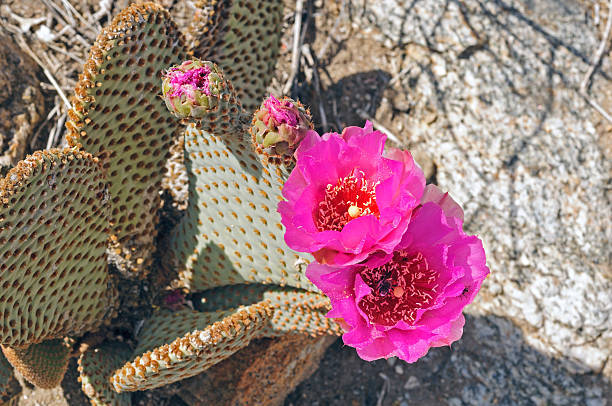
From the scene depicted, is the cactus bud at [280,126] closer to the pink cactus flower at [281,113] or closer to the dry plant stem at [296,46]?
the pink cactus flower at [281,113]

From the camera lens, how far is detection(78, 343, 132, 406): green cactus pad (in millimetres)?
1910

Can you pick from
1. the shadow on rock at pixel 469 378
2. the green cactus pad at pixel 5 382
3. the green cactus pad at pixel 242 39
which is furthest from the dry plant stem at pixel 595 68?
the green cactus pad at pixel 5 382

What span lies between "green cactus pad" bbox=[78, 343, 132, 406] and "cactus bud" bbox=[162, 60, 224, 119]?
1.02 meters

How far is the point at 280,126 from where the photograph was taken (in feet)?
4.31

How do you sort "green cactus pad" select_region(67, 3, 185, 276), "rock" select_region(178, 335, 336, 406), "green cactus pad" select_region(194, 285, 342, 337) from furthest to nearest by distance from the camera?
"rock" select_region(178, 335, 336, 406)
"green cactus pad" select_region(194, 285, 342, 337)
"green cactus pad" select_region(67, 3, 185, 276)

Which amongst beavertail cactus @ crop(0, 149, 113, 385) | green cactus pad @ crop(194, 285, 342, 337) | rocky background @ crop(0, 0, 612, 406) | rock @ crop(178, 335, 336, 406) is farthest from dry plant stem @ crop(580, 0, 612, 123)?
beavertail cactus @ crop(0, 149, 113, 385)

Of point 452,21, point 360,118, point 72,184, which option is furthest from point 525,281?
point 72,184

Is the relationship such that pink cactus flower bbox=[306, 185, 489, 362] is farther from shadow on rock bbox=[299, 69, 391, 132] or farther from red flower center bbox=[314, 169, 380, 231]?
shadow on rock bbox=[299, 69, 391, 132]

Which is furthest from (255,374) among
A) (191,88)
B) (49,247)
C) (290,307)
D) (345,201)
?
(191,88)

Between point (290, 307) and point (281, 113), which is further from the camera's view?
point (290, 307)

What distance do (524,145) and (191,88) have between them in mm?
1898

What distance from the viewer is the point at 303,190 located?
126cm

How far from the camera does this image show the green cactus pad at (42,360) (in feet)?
6.17

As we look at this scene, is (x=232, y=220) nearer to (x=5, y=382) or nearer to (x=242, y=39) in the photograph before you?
(x=242, y=39)
